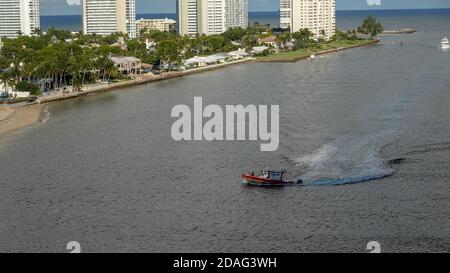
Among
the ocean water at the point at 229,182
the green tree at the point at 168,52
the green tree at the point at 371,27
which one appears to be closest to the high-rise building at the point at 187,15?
the green tree at the point at 371,27

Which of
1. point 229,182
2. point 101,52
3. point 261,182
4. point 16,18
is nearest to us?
point 261,182

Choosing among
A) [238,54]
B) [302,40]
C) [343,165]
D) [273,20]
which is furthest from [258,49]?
[273,20]

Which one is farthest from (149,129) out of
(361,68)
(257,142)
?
(361,68)

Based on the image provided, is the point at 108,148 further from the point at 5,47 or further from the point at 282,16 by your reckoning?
the point at 282,16

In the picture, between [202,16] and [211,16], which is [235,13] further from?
[202,16]

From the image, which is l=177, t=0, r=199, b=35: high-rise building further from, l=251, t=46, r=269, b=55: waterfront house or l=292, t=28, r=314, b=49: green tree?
l=251, t=46, r=269, b=55: waterfront house

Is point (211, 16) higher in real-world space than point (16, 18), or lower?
higher

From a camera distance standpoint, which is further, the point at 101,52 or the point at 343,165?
the point at 101,52

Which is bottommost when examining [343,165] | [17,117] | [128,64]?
[343,165]
